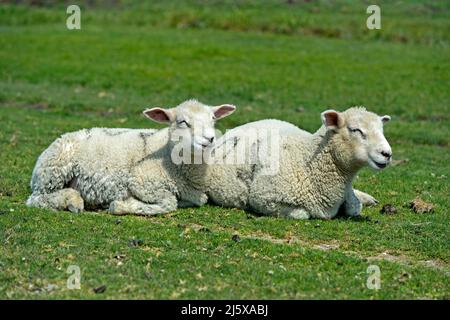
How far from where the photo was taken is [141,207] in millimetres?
12336

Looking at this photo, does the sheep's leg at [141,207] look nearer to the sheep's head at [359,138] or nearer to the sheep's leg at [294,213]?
the sheep's leg at [294,213]

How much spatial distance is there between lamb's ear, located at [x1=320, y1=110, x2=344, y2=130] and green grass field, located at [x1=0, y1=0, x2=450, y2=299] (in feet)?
4.37

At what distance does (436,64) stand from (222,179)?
1860 cm

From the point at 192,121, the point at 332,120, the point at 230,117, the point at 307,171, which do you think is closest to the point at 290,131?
the point at 307,171

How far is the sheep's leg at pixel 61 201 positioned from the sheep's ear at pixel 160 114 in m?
1.56

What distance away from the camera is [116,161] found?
1263 cm

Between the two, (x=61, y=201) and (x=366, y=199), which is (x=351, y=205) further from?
(x=61, y=201)

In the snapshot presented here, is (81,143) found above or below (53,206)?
above

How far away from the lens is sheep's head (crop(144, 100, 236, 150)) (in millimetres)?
11916

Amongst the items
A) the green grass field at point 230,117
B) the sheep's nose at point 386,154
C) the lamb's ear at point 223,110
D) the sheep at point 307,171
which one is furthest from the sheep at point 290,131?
the sheep's nose at point 386,154

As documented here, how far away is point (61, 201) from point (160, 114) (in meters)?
1.88

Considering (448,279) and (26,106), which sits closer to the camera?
(448,279)

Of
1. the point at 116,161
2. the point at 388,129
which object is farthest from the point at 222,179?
the point at 388,129

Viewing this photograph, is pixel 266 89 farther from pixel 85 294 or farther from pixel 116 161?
pixel 85 294
